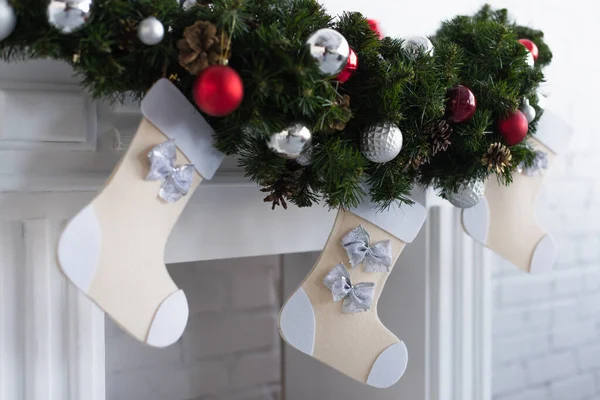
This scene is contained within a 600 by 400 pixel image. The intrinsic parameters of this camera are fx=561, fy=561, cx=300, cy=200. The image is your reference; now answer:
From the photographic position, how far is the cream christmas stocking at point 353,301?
0.72m

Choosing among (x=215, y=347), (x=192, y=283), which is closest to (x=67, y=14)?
(x=192, y=283)

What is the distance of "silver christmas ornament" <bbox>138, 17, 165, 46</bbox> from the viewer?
0.54 meters

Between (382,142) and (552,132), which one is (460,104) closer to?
(382,142)

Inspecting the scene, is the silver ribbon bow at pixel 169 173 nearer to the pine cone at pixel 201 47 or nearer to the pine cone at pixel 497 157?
the pine cone at pixel 201 47

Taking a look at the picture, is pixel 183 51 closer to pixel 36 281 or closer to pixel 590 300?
pixel 36 281

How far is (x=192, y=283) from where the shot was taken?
106 centimetres

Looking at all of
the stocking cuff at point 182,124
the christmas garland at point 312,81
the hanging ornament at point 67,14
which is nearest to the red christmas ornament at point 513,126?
the christmas garland at point 312,81

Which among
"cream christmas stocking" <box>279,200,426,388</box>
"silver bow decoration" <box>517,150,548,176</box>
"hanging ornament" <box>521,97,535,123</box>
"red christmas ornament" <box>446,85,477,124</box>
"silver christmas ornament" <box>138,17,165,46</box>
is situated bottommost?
"cream christmas stocking" <box>279,200,426,388</box>

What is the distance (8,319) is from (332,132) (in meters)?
0.44

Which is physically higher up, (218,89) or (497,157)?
(218,89)

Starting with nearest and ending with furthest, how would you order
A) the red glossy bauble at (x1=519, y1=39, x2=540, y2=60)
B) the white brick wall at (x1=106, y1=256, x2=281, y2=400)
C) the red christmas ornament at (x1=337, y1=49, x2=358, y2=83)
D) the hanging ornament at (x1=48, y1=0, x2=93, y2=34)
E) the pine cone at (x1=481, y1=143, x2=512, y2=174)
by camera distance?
the hanging ornament at (x1=48, y1=0, x2=93, y2=34) < the red christmas ornament at (x1=337, y1=49, x2=358, y2=83) < the pine cone at (x1=481, y1=143, x2=512, y2=174) < the red glossy bauble at (x1=519, y1=39, x2=540, y2=60) < the white brick wall at (x1=106, y1=256, x2=281, y2=400)

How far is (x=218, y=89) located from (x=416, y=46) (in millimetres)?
297

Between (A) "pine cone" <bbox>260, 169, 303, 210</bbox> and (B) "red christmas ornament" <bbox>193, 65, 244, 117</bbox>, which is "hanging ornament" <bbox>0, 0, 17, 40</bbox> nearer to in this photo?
(B) "red christmas ornament" <bbox>193, 65, 244, 117</bbox>

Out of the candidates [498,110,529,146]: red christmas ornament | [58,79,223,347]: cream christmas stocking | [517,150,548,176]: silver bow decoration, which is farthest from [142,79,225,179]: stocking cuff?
[517,150,548,176]: silver bow decoration
